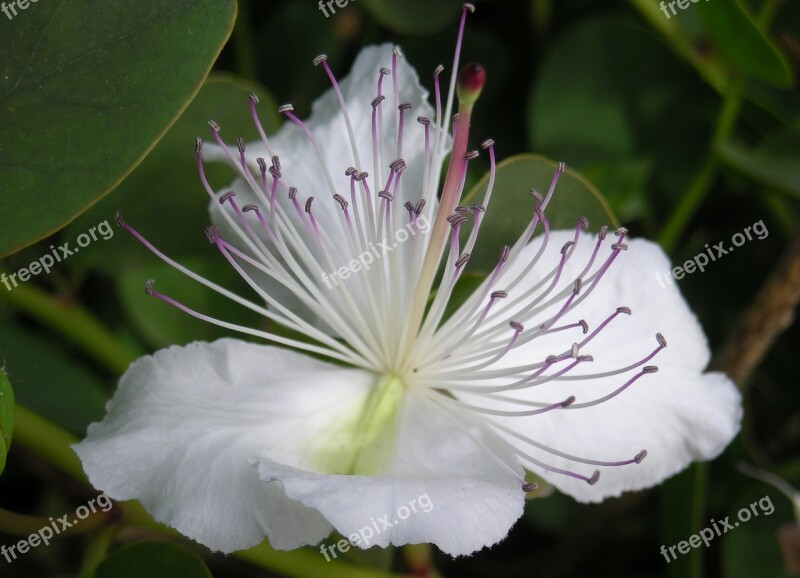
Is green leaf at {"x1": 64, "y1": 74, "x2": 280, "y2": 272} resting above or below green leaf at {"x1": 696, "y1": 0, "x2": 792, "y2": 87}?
above

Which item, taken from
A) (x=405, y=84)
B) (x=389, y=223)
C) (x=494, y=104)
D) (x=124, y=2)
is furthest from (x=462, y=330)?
(x=494, y=104)

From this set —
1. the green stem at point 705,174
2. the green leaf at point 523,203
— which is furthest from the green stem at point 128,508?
the green stem at point 705,174

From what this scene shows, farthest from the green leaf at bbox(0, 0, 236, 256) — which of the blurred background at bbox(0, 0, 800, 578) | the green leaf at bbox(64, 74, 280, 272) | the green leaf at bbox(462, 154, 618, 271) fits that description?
the green leaf at bbox(462, 154, 618, 271)

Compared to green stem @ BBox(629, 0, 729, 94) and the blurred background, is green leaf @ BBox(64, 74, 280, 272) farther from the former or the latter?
green stem @ BBox(629, 0, 729, 94)

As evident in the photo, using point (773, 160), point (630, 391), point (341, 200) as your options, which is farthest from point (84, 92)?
point (773, 160)

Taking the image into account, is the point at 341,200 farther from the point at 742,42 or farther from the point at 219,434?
the point at 742,42

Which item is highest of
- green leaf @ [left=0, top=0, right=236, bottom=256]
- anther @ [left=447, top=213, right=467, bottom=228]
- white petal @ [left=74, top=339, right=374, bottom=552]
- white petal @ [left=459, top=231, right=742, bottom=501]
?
green leaf @ [left=0, top=0, right=236, bottom=256]

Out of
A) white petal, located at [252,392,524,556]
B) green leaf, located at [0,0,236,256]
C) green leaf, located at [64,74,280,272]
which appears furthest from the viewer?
green leaf, located at [64,74,280,272]

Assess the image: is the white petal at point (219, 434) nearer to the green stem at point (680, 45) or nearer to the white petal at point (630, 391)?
the white petal at point (630, 391)
